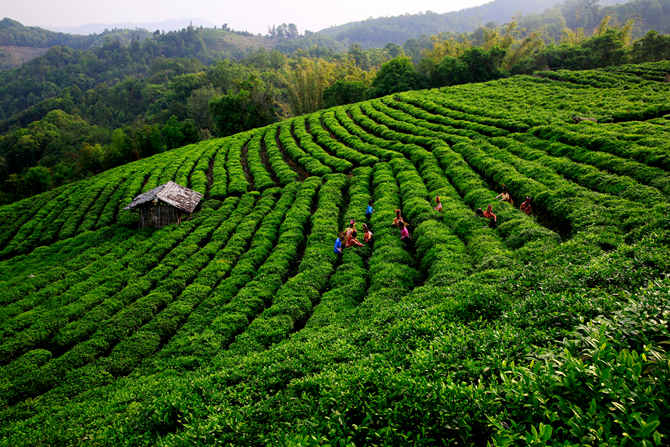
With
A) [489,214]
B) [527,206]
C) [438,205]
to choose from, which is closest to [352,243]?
[438,205]

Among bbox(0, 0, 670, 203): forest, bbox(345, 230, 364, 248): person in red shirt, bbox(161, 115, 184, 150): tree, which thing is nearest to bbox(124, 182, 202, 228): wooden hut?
bbox(345, 230, 364, 248): person in red shirt

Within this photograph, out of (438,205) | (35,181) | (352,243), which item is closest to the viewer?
(352,243)

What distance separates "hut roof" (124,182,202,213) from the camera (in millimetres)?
25812

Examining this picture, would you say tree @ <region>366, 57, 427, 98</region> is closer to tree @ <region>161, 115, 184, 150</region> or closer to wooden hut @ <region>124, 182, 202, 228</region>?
tree @ <region>161, 115, 184, 150</region>

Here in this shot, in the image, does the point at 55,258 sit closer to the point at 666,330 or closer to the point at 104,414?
the point at 104,414

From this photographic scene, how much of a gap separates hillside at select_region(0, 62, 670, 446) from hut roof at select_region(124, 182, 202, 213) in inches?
64.2

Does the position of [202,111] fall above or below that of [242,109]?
below

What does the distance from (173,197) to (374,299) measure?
826 inches

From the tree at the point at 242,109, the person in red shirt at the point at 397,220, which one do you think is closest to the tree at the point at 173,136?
the tree at the point at 242,109

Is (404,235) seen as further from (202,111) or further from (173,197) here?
(202,111)

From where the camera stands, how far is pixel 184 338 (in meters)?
13.1

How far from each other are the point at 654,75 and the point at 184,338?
197 feet

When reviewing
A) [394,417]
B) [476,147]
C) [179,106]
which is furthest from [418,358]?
[179,106]

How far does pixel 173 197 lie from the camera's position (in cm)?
2652
